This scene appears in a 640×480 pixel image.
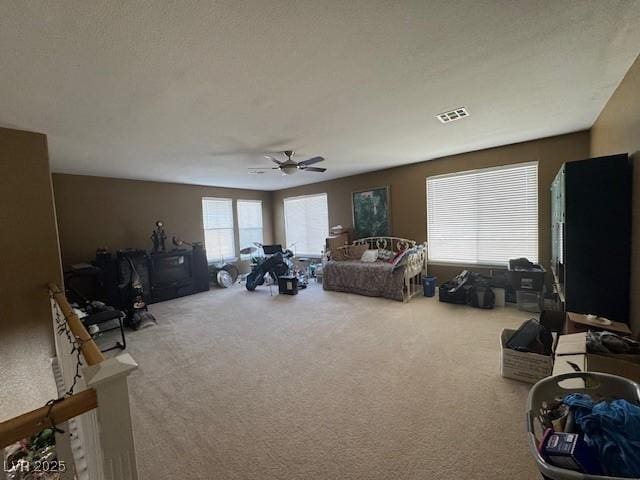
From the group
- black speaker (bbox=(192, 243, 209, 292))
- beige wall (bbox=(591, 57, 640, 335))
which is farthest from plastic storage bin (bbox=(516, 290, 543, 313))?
black speaker (bbox=(192, 243, 209, 292))

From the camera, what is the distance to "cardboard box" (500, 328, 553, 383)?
225cm

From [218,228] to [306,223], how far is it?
2367 mm

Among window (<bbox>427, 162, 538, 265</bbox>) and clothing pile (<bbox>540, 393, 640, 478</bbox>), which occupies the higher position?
window (<bbox>427, 162, 538, 265</bbox>)

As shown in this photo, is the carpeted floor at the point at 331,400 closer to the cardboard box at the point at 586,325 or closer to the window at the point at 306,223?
the cardboard box at the point at 586,325

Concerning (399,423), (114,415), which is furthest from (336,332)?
(114,415)

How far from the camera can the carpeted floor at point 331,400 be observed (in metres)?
1.64

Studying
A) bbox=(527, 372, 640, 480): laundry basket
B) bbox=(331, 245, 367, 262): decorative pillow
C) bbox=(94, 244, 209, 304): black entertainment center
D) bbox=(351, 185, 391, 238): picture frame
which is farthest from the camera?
bbox=(331, 245, 367, 262): decorative pillow

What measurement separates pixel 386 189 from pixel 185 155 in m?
3.86

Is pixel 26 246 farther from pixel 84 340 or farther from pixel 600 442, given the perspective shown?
pixel 600 442

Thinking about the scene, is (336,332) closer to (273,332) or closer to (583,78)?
(273,332)

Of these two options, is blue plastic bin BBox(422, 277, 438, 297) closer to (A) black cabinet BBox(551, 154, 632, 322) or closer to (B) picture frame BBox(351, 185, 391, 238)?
(B) picture frame BBox(351, 185, 391, 238)

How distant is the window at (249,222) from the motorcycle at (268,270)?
1704 mm

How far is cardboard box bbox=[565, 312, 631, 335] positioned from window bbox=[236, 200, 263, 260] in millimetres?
6889

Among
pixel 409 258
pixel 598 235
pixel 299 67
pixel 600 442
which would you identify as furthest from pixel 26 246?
pixel 598 235
